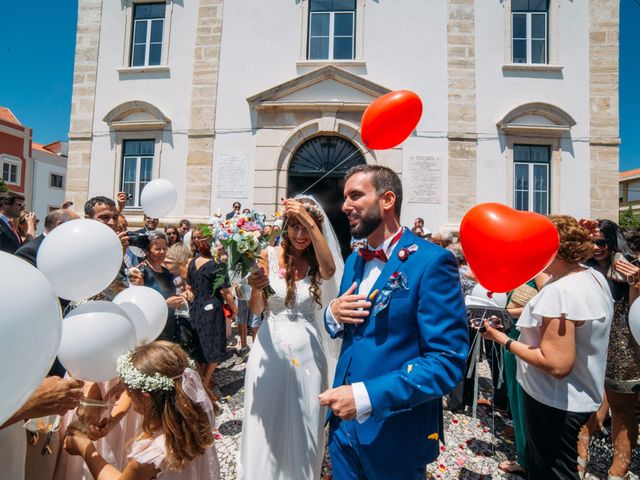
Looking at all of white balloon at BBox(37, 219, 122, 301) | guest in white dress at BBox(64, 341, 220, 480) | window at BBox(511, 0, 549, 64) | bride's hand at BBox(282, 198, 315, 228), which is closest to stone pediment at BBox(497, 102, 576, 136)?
window at BBox(511, 0, 549, 64)

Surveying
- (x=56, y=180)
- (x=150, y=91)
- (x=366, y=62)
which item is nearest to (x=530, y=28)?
(x=366, y=62)

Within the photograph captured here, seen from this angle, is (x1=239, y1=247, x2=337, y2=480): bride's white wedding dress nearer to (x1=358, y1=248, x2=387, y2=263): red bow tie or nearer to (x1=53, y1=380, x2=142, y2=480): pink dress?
(x1=53, y1=380, x2=142, y2=480): pink dress

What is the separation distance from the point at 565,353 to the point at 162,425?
2.26 meters

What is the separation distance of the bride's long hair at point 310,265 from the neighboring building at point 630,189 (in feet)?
175

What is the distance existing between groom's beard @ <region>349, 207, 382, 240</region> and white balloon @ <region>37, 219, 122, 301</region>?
165 cm

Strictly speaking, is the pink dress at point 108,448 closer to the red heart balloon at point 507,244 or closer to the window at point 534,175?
the red heart balloon at point 507,244

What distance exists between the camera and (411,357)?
5.79ft

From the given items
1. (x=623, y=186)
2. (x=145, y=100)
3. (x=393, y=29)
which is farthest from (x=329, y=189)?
(x=623, y=186)

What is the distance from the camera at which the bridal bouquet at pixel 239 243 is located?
243cm

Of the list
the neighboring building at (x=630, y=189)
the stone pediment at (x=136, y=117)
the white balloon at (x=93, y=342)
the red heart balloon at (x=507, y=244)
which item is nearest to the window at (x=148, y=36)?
the stone pediment at (x=136, y=117)

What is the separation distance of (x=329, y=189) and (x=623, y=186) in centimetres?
5353

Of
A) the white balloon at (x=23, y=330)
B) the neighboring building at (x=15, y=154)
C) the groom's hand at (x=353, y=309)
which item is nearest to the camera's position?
the white balloon at (x=23, y=330)

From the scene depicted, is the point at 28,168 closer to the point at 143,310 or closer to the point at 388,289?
the point at 143,310

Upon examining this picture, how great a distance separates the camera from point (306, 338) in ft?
9.25
